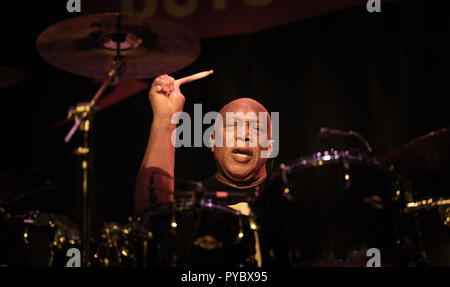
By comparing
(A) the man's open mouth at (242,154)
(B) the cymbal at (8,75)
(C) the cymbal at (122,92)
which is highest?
(C) the cymbal at (122,92)

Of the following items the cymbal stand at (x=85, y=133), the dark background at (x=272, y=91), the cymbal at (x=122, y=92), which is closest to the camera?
the cymbal stand at (x=85, y=133)

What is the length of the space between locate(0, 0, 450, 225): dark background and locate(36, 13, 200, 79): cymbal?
36.2 inches

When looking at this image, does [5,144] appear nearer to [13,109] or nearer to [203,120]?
[13,109]

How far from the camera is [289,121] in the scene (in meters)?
4.08

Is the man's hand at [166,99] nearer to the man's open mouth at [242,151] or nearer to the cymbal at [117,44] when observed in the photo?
the man's open mouth at [242,151]

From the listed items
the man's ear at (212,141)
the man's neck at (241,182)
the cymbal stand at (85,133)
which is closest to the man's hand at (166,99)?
the man's ear at (212,141)

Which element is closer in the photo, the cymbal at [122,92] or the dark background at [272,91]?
the dark background at [272,91]

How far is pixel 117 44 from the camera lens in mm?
3121

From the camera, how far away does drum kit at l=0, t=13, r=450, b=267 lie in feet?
8.79

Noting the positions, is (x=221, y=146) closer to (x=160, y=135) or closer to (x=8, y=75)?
(x=160, y=135)

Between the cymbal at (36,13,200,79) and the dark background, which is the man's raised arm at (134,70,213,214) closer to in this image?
the dark background

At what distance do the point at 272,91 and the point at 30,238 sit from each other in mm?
1826

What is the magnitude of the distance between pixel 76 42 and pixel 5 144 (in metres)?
1.63

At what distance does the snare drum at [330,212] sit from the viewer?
2625 mm
